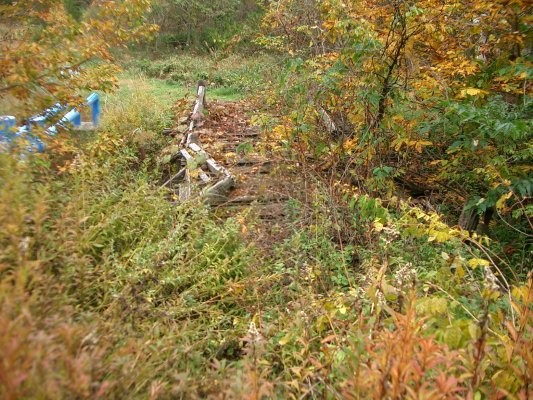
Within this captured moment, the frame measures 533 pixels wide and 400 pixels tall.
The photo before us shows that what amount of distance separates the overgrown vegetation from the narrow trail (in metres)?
0.14

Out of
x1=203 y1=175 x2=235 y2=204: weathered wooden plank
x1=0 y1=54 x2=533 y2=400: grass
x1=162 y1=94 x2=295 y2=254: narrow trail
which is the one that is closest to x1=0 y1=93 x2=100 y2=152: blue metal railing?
x1=0 y1=54 x2=533 y2=400: grass

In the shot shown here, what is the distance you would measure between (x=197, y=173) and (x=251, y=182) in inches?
41.9

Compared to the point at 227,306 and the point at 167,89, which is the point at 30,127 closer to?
the point at 227,306

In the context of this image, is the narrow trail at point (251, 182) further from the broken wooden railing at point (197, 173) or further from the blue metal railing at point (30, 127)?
the blue metal railing at point (30, 127)

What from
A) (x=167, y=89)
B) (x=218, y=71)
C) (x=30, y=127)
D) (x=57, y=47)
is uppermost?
(x=57, y=47)

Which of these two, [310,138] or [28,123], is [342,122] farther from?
[28,123]

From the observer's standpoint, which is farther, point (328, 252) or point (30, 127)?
point (328, 252)

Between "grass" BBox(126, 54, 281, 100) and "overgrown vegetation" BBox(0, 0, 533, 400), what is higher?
"overgrown vegetation" BBox(0, 0, 533, 400)

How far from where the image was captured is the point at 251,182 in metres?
6.96

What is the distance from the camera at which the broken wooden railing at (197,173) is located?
6090 millimetres

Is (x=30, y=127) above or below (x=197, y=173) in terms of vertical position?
above

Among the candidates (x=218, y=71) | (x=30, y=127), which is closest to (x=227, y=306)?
(x=30, y=127)

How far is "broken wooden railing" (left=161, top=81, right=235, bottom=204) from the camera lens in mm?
6090

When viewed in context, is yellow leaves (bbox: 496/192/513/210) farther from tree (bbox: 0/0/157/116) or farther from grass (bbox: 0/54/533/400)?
tree (bbox: 0/0/157/116)
